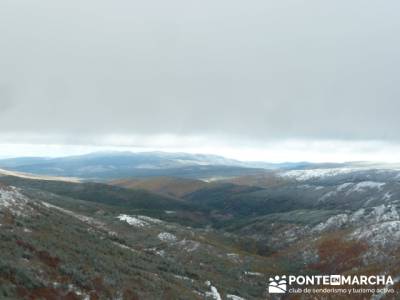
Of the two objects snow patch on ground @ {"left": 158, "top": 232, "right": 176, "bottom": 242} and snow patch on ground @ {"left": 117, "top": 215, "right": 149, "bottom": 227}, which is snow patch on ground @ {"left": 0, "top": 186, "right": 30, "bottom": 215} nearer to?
snow patch on ground @ {"left": 158, "top": 232, "right": 176, "bottom": 242}

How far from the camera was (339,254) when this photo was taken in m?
101

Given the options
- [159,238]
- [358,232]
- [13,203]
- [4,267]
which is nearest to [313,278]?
[358,232]

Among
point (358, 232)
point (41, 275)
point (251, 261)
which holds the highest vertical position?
point (41, 275)

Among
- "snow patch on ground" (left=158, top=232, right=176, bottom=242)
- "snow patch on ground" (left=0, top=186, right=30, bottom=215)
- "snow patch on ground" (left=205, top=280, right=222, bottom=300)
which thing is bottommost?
"snow patch on ground" (left=158, top=232, right=176, bottom=242)

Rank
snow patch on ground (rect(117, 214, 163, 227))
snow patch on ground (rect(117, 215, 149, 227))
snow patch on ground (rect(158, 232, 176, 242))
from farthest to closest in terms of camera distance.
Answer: snow patch on ground (rect(117, 214, 163, 227)) < snow patch on ground (rect(117, 215, 149, 227)) < snow patch on ground (rect(158, 232, 176, 242))

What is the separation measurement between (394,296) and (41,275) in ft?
167

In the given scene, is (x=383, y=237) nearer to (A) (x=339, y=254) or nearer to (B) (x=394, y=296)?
(A) (x=339, y=254)

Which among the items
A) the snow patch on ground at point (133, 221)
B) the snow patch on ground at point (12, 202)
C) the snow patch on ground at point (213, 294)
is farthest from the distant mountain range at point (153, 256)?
the snow patch on ground at point (133, 221)

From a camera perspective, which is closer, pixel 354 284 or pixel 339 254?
pixel 354 284

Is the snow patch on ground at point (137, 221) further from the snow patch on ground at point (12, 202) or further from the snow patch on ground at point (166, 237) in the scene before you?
the snow patch on ground at point (12, 202)

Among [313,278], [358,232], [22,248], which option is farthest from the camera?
[358,232]

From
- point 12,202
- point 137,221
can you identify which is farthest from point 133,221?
point 12,202

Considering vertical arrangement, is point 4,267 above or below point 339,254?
above

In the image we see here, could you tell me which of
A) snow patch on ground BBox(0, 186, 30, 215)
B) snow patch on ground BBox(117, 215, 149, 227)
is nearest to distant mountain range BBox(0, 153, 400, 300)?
snow patch on ground BBox(0, 186, 30, 215)
